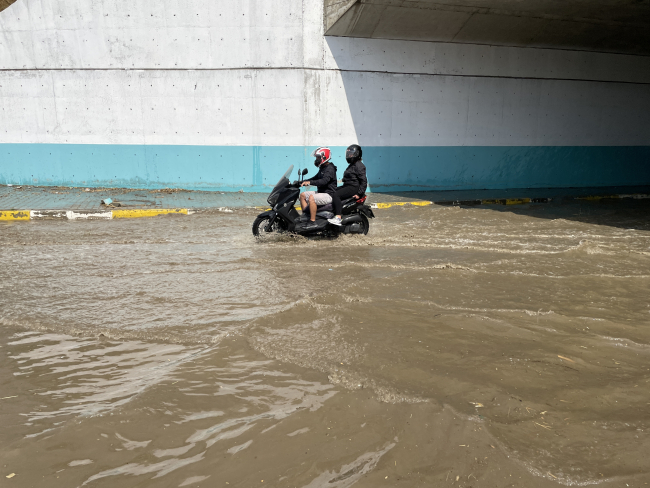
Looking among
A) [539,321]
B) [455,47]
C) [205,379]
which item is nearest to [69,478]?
[205,379]

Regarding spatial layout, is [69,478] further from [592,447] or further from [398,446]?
[592,447]

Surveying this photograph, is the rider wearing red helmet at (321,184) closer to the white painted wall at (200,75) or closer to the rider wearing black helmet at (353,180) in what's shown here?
the rider wearing black helmet at (353,180)

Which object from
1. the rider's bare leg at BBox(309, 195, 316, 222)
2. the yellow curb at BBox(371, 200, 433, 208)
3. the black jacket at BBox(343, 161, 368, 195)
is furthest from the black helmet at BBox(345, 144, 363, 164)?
the yellow curb at BBox(371, 200, 433, 208)

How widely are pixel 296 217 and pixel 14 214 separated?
6138 millimetres

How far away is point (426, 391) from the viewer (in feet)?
11.1

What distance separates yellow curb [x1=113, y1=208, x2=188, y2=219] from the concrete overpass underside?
6.05 metres

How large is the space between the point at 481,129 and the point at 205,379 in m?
13.7

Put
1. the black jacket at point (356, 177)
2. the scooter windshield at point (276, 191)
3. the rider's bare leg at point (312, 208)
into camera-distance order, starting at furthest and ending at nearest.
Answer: the black jacket at point (356, 177), the rider's bare leg at point (312, 208), the scooter windshield at point (276, 191)

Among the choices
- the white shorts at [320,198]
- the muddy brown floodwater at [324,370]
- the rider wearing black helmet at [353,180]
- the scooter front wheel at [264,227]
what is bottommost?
the muddy brown floodwater at [324,370]

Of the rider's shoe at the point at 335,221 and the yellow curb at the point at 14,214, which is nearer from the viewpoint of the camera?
the rider's shoe at the point at 335,221

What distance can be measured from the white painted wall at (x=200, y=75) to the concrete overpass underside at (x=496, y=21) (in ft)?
1.60

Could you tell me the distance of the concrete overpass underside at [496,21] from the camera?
496 inches

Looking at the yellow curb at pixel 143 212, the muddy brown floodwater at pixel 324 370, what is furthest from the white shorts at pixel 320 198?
the yellow curb at pixel 143 212

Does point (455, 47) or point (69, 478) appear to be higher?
point (455, 47)
